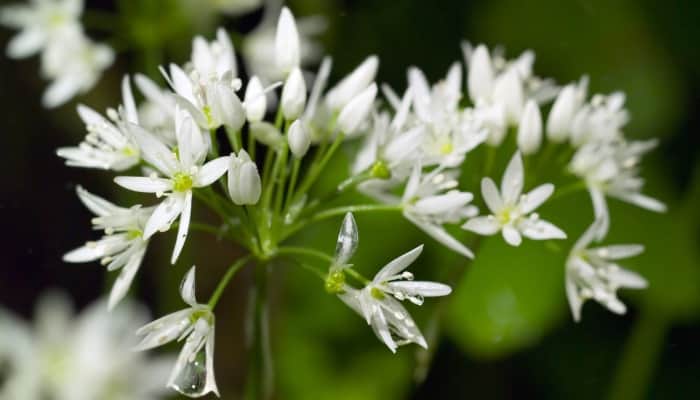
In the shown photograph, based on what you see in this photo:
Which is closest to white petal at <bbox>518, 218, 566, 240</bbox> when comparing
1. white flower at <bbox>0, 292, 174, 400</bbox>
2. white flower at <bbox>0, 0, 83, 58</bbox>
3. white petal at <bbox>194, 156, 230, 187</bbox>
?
white petal at <bbox>194, 156, 230, 187</bbox>

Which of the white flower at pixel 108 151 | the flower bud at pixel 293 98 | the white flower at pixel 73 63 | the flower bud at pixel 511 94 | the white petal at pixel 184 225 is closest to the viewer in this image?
the white petal at pixel 184 225

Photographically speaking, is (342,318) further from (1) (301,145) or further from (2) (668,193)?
(1) (301,145)

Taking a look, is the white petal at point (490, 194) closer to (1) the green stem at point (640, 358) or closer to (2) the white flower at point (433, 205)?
(2) the white flower at point (433, 205)

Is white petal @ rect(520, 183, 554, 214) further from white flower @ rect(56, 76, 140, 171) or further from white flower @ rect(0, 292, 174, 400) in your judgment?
white flower @ rect(0, 292, 174, 400)

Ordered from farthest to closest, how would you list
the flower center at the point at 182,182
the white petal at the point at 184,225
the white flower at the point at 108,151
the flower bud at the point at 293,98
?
the white flower at the point at 108,151
the flower bud at the point at 293,98
the flower center at the point at 182,182
the white petal at the point at 184,225

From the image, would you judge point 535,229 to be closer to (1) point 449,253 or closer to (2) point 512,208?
(2) point 512,208

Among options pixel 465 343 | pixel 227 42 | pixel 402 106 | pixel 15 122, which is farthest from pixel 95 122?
pixel 15 122

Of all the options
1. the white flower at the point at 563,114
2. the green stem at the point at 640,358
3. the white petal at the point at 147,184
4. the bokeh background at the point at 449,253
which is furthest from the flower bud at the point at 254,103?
the green stem at the point at 640,358
